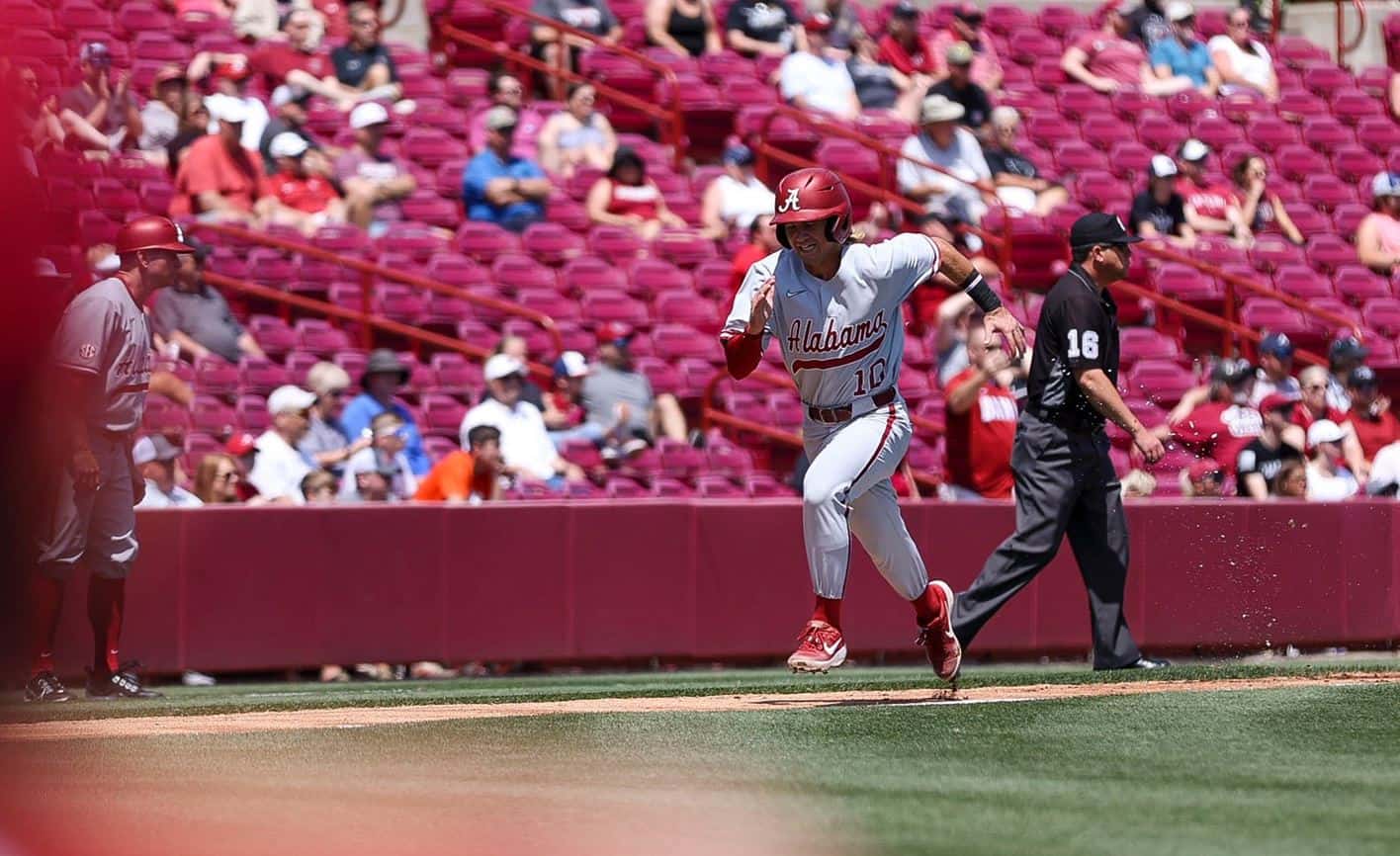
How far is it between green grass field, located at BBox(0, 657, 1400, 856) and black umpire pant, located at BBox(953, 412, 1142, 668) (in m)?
1.34

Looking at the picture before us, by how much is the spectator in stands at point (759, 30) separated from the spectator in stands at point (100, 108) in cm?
557

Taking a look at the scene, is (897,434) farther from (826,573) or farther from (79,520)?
(79,520)

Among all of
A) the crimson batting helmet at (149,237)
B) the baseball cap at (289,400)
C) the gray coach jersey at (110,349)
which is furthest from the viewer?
the baseball cap at (289,400)

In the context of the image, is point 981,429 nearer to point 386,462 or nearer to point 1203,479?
point 1203,479

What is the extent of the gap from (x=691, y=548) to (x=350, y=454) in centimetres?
214

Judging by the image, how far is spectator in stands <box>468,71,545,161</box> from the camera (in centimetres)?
1642

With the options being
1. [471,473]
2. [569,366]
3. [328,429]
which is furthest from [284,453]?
[569,366]

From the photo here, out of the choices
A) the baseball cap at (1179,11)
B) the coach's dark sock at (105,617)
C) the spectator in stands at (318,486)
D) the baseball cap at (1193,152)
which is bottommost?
the coach's dark sock at (105,617)

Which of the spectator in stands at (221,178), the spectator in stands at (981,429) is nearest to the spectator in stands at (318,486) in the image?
the spectator in stands at (221,178)

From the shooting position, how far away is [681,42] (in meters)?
18.6

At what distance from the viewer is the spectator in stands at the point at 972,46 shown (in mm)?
19516

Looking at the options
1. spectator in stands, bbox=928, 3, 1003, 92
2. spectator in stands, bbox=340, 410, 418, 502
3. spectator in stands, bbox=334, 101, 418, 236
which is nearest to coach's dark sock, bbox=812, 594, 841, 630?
spectator in stands, bbox=340, 410, 418, 502

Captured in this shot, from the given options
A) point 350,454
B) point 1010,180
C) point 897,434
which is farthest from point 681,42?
point 897,434

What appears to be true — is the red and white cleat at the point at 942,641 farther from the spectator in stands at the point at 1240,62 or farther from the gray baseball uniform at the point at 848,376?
the spectator in stands at the point at 1240,62
